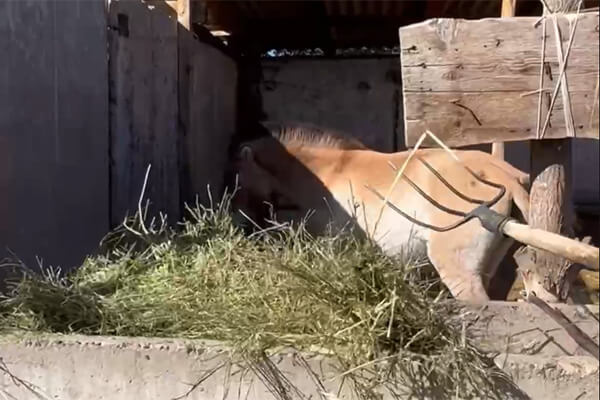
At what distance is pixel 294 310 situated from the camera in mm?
2939

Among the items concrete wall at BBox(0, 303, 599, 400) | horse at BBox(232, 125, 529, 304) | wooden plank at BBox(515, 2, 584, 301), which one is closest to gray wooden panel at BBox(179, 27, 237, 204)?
horse at BBox(232, 125, 529, 304)

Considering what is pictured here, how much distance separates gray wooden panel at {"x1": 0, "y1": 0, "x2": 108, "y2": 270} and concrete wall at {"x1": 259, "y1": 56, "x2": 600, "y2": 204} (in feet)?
15.1

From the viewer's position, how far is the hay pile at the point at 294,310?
8.96 ft

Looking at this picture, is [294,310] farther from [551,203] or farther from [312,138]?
[312,138]

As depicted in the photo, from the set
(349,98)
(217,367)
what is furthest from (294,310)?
(349,98)

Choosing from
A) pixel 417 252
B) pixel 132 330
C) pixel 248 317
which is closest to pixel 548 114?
pixel 248 317

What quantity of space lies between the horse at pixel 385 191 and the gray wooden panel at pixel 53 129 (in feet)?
3.09

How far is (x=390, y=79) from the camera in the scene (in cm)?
960

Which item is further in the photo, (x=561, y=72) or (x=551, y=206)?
(x=551, y=206)

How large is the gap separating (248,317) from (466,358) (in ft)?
2.26

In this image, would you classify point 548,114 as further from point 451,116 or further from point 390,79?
point 390,79

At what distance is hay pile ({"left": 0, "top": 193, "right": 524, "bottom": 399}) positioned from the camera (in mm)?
2730

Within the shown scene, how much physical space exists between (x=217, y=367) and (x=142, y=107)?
10.4ft

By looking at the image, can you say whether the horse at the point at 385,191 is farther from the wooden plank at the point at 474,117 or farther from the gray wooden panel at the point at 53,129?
the wooden plank at the point at 474,117
